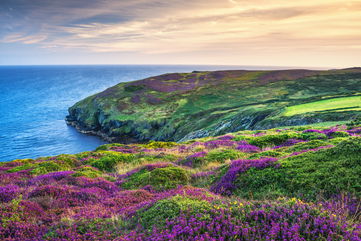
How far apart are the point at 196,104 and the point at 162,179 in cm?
7239

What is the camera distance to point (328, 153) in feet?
30.1

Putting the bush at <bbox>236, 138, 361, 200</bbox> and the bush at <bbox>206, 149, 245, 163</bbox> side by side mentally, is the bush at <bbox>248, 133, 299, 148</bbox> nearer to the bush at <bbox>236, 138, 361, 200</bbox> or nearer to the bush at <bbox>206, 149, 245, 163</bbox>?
the bush at <bbox>206, 149, 245, 163</bbox>

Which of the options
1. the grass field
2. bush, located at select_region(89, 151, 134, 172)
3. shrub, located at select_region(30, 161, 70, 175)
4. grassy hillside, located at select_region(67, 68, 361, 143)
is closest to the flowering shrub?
bush, located at select_region(89, 151, 134, 172)

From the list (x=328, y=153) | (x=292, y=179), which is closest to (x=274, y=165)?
(x=292, y=179)

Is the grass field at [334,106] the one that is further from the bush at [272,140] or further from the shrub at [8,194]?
the shrub at [8,194]

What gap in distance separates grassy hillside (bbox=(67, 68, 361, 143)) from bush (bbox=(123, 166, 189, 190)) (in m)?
31.7

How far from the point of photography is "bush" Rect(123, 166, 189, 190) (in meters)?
10.9

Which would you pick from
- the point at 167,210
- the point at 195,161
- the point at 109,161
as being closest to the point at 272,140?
the point at 195,161

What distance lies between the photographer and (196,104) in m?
82.9

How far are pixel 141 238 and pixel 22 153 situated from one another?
241 ft

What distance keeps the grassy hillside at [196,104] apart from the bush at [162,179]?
31.7 meters

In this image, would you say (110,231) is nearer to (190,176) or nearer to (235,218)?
(235,218)

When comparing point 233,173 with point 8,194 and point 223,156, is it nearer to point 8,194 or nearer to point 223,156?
point 223,156

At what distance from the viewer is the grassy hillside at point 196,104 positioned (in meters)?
54.6
